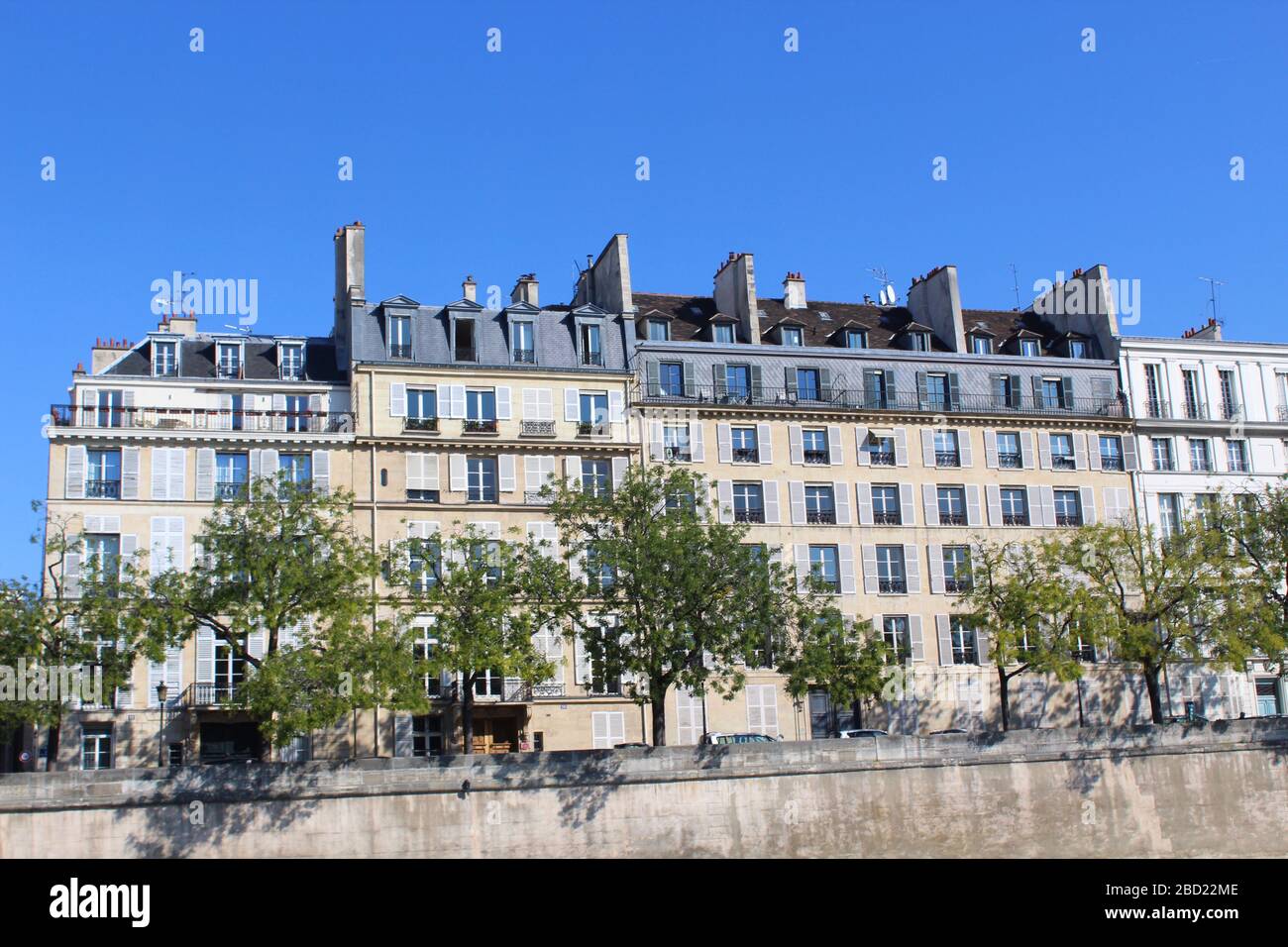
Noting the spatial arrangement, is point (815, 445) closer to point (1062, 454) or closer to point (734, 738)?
point (1062, 454)

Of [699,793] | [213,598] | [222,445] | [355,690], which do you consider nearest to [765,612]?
[699,793]

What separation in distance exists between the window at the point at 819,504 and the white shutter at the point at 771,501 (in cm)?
121

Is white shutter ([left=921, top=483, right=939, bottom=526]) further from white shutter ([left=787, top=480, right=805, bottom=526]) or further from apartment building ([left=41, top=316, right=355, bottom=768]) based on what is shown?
apartment building ([left=41, top=316, right=355, bottom=768])

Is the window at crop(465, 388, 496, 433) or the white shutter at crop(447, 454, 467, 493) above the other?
the window at crop(465, 388, 496, 433)

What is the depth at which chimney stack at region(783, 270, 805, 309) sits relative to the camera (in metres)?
66.9

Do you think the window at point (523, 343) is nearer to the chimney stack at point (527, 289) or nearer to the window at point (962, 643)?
the chimney stack at point (527, 289)

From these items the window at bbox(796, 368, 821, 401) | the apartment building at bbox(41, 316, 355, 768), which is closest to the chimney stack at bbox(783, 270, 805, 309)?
the window at bbox(796, 368, 821, 401)

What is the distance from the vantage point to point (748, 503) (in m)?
59.1

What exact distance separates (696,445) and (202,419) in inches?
676

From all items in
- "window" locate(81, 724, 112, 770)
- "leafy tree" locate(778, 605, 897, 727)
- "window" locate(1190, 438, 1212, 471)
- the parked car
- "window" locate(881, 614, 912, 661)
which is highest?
"window" locate(1190, 438, 1212, 471)

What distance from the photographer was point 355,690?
43.8m

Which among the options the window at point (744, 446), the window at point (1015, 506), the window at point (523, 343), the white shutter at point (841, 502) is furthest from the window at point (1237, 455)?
the window at point (523, 343)

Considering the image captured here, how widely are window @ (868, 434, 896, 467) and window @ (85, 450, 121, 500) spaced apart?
2669 centimetres
